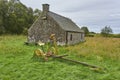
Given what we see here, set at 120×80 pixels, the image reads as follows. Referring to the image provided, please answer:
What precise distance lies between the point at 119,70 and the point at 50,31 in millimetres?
16201

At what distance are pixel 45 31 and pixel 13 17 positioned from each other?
23.9 m

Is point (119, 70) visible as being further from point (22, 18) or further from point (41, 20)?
point (22, 18)

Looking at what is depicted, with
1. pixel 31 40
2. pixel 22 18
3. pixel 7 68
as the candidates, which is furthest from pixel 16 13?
pixel 7 68

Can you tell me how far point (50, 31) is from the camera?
28094 millimetres

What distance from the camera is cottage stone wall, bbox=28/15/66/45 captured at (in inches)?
1077

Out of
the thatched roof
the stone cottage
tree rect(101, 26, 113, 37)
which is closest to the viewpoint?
the stone cottage

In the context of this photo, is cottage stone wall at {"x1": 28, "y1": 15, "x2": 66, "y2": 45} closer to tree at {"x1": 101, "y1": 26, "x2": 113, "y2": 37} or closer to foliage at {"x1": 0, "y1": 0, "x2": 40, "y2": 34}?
foliage at {"x1": 0, "y1": 0, "x2": 40, "y2": 34}

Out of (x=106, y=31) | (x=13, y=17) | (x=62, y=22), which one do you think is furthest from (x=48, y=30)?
(x=106, y=31)

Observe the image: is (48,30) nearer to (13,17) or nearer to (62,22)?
(62,22)

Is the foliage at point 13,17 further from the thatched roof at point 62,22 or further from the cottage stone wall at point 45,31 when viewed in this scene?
the cottage stone wall at point 45,31

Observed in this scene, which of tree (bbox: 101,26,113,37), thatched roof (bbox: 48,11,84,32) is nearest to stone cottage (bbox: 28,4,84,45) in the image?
thatched roof (bbox: 48,11,84,32)

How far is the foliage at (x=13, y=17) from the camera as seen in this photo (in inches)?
1933

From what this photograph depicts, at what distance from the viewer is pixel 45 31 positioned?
28.5 metres

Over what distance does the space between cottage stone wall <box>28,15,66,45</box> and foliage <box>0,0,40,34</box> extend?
64.8 feet
